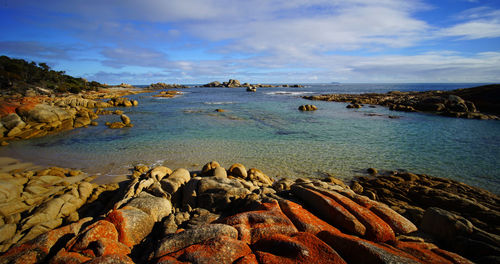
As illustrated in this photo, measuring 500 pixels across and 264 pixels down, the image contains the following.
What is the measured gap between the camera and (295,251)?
390cm

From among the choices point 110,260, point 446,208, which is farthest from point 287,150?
point 110,260

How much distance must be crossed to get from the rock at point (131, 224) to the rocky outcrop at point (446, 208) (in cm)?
703

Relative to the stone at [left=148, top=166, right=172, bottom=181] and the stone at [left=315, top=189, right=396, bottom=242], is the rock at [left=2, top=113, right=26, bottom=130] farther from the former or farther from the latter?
the stone at [left=315, top=189, right=396, bottom=242]

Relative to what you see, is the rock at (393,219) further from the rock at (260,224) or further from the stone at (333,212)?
the rock at (260,224)

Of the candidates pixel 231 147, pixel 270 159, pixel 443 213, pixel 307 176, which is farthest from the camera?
pixel 231 147

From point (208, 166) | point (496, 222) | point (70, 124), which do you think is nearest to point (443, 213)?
point (496, 222)

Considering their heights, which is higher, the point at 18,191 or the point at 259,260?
the point at 259,260

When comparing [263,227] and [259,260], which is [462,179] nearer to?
[263,227]

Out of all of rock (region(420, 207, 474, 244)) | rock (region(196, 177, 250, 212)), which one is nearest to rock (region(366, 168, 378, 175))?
rock (region(420, 207, 474, 244))

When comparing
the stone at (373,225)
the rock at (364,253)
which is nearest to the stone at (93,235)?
the rock at (364,253)

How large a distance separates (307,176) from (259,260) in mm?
9634

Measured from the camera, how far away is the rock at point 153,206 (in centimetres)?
692

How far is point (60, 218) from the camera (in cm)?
788

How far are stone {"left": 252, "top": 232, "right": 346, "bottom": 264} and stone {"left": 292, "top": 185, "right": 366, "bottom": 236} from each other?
1.77 meters
